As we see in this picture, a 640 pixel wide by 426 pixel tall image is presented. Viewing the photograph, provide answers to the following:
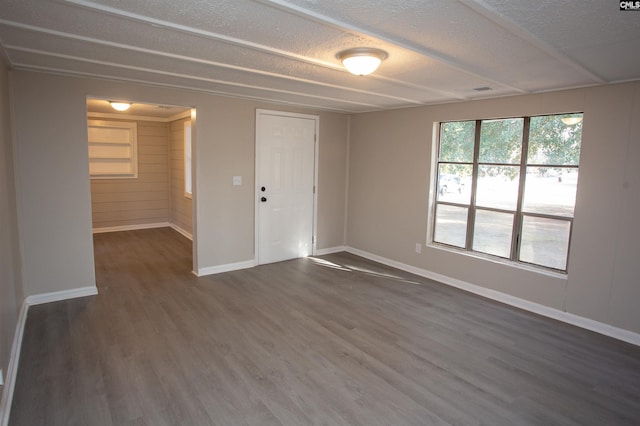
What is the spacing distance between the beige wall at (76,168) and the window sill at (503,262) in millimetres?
2757

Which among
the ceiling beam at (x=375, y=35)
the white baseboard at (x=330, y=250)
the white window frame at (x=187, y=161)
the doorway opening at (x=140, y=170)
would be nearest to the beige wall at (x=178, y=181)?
the doorway opening at (x=140, y=170)

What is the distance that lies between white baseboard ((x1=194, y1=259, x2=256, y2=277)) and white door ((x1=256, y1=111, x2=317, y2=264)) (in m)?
0.17

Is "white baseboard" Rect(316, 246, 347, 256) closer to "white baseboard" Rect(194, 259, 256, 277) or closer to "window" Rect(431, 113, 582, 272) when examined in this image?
"white baseboard" Rect(194, 259, 256, 277)

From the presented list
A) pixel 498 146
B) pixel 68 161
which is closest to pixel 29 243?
pixel 68 161

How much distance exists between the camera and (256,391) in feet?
8.56

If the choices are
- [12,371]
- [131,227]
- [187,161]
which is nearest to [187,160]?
[187,161]

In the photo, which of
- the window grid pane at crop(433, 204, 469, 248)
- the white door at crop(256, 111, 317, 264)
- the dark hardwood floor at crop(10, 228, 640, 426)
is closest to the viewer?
the dark hardwood floor at crop(10, 228, 640, 426)

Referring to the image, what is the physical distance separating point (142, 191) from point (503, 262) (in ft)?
22.2

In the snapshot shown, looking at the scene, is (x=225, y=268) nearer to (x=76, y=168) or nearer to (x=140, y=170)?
(x=76, y=168)

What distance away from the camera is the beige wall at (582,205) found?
3.45 metres

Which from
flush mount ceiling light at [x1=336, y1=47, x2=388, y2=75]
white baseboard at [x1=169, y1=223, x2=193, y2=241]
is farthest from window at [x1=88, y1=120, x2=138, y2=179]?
flush mount ceiling light at [x1=336, y1=47, x2=388, y2=75]

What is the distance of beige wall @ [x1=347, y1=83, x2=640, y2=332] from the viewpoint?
3447 mm

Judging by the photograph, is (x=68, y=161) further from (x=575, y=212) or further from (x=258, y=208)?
(x=575, y=212)

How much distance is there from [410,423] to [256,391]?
1019 millimetres
